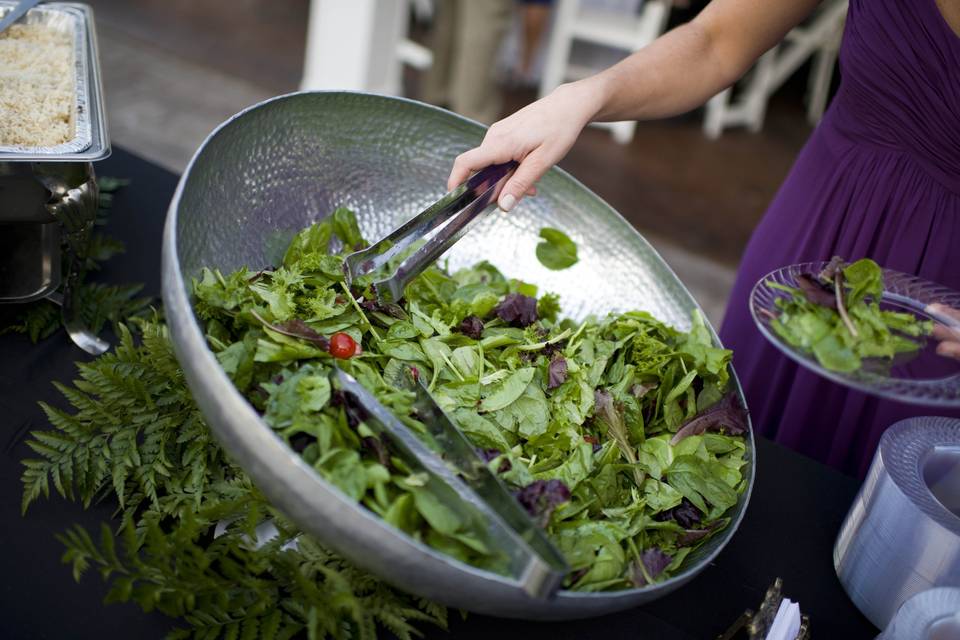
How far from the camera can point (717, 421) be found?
3.15 feet

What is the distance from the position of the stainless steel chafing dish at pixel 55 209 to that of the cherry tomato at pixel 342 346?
0.41 metres

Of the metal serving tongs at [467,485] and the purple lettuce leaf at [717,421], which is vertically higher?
the metal serving tongs at [467,485]

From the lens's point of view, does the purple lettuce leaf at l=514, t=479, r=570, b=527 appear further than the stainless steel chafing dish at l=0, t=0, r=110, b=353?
No

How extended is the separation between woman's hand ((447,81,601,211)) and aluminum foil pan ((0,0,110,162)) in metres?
0.47

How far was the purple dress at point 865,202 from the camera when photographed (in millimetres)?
1172

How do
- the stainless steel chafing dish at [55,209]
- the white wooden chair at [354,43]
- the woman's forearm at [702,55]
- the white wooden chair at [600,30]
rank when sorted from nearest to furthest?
the stainless steel chafing dish at [55,209] → the woman's forearm at [702,55] → the white wooden chair at [354,43] → the white wooden chair at [600,30]

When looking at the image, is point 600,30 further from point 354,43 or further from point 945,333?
point 945,333

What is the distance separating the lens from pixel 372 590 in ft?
2.70

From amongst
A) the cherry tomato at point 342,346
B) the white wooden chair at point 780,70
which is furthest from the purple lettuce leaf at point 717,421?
the white wooden chair at point 780,70

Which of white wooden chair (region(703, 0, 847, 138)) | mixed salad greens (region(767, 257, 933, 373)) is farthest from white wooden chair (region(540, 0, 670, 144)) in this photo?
mixed salad greens (region(767, 257, 933, 373))

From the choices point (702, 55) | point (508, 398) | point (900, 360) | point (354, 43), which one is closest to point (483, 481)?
point (508, 398)

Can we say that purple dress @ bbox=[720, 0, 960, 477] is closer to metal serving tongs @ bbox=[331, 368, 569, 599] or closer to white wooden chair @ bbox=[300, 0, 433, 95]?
metal serving tongs @ bbox=[331, 368, 569, 599]

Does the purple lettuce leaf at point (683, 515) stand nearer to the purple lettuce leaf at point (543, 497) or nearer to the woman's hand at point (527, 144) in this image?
the purple lettuce leaf at point (543, 497)

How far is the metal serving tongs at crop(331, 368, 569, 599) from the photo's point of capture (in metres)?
0.63
